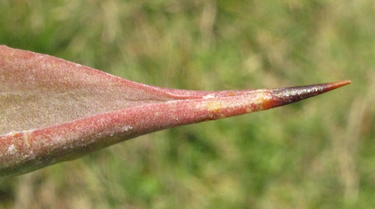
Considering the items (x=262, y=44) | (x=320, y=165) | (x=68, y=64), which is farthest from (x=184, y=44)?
(x=68, y=64)

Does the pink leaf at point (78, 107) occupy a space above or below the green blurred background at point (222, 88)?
below

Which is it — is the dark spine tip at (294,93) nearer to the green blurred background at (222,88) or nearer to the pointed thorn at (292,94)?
the pointed thorn at (292,94)

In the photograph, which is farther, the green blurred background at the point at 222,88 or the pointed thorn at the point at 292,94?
the green blurred background at the point at 222,88

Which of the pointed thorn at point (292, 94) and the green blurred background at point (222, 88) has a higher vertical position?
the green blurred background at point (222, 88)

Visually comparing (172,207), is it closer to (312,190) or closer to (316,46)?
(312,190)

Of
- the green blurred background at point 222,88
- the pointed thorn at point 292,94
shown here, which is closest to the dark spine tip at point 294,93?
the pointed thorn at point 292,94

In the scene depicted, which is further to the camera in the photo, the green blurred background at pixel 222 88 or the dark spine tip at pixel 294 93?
the green blurred background at pixel 222 88
